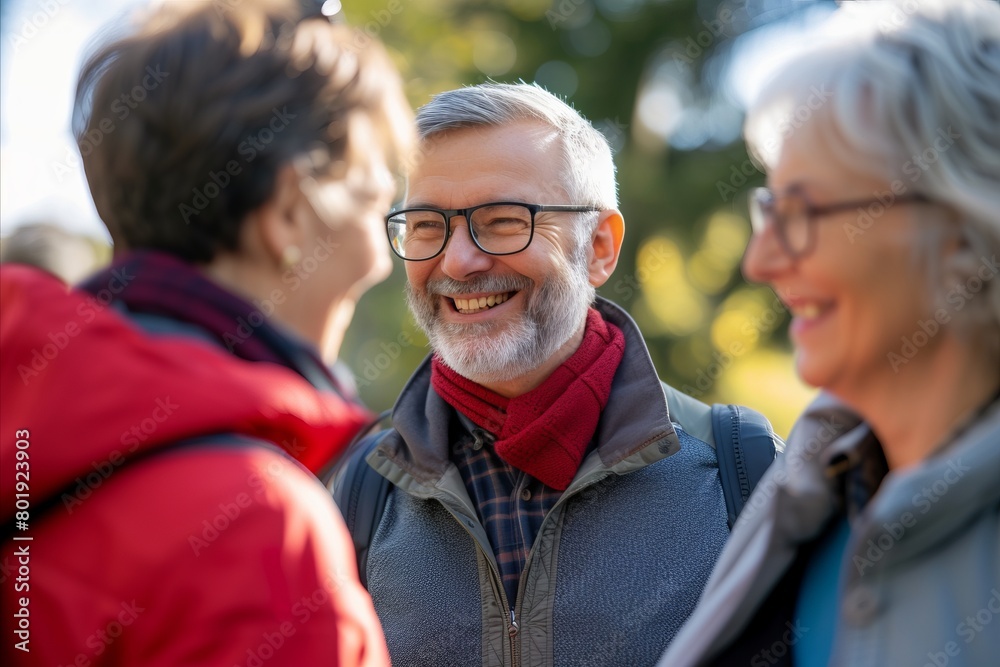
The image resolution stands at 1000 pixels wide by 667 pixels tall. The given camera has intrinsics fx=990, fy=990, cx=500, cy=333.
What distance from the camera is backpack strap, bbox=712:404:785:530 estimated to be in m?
2.77

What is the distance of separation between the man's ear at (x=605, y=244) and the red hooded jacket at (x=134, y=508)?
7.05 ft

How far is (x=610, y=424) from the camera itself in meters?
2.92

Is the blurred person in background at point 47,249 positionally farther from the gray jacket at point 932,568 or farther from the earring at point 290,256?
the gray jacket at point 932,568

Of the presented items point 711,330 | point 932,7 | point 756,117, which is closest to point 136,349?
point 756,117

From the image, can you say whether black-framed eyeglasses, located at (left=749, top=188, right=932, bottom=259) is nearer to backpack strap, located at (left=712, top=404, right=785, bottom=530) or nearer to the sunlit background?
backpack strap, located at (left=712, top=404, right=785, bottom=530)

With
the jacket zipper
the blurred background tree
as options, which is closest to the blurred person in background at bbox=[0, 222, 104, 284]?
the jacket zipper

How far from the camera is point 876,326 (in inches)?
62.9

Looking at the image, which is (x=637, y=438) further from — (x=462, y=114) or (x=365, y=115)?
(x=365, y=115)

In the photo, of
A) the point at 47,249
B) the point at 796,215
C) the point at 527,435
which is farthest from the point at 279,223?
the point at 47,249

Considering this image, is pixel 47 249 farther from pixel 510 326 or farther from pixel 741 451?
pixel 741 451

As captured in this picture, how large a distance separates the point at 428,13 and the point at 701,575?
431 inches

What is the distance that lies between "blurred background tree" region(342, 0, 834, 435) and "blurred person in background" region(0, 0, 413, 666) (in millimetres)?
8264

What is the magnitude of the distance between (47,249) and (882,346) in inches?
140

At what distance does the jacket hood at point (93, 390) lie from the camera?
130 centimetres
